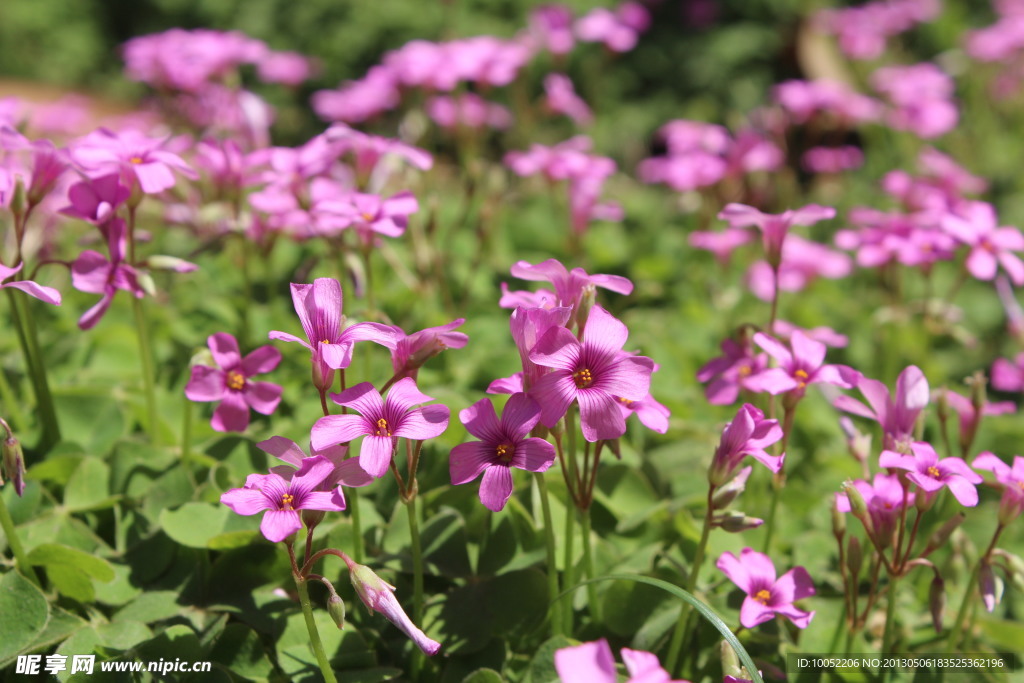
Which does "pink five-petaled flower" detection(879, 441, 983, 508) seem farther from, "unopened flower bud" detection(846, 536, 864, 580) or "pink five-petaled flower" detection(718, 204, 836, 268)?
"pink five-petaled flower" detection(718, 204, 836, 268)

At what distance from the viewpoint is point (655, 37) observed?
19.0ft

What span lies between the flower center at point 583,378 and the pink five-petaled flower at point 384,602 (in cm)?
36

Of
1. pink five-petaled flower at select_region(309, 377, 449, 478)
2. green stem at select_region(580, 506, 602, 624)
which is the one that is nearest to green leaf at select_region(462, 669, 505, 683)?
green stem at select_region(580, 506, 602, 624)

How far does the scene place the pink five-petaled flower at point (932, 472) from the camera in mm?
1205

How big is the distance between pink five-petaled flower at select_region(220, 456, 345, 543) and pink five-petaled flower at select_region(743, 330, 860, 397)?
0.68m

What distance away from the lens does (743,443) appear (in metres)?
1.22

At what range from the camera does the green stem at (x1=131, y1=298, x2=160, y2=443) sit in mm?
1646

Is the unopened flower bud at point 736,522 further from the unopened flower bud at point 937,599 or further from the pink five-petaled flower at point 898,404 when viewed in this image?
the unopened flower bud at point 937,599

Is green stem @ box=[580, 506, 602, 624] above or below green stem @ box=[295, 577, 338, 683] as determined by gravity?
below

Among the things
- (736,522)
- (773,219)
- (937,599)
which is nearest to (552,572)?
(736,522)

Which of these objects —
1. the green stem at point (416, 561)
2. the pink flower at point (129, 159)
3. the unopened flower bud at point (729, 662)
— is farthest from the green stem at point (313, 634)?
the pink flower at point (129, 159)

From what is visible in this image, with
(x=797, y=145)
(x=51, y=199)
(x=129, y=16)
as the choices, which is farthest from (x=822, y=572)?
(x=129, y=16)

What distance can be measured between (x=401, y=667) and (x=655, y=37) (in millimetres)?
5157

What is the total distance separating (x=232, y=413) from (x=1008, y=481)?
118cm
